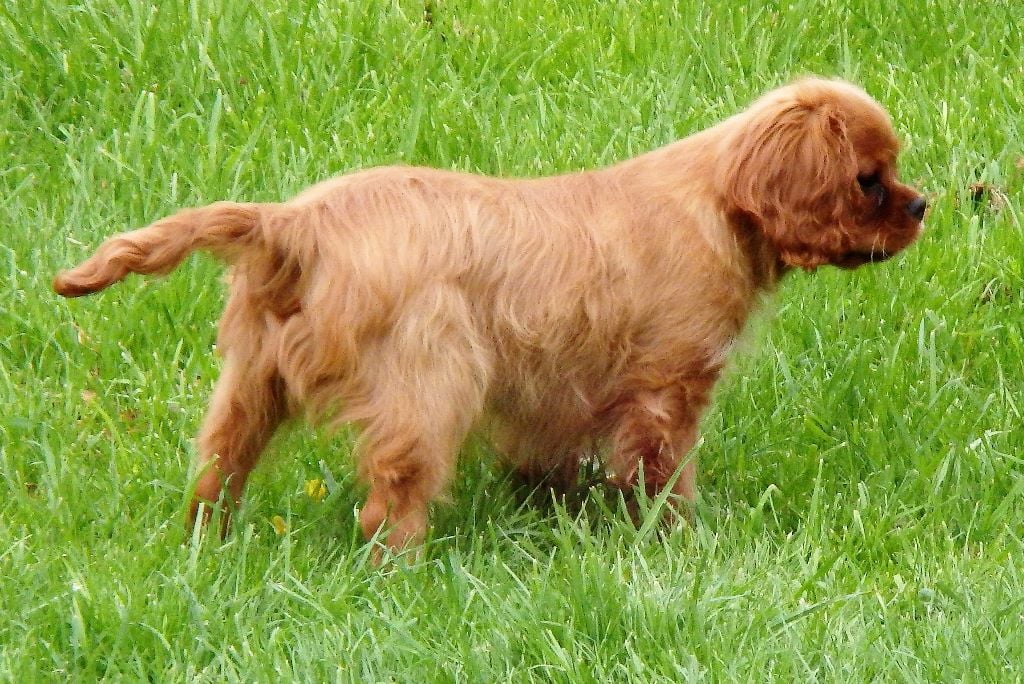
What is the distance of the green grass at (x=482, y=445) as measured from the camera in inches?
135

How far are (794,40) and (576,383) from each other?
320 cm

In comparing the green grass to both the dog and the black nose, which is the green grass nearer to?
the dog

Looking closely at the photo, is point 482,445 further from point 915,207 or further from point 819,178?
point 915,207

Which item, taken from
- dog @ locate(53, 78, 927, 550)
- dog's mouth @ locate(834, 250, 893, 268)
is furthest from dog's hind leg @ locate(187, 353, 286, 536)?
dog's mouth @ locate(834, 250, 893, 268)

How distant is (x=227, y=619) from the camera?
352cm

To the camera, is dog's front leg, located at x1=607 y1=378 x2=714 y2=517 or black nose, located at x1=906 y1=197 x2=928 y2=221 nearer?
dog's front leg, located at x1=607 y1=378 x2=714 y2=517

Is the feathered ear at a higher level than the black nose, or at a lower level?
higher

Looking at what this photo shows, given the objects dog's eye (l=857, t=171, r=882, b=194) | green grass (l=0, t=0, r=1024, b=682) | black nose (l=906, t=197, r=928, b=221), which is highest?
dog's eye (l=857, t=171, r=882, b=194)

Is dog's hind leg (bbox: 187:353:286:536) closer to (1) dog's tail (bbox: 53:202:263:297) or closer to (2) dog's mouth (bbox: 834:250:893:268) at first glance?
(1) dog's tail (bbox: 53:202:263:297)

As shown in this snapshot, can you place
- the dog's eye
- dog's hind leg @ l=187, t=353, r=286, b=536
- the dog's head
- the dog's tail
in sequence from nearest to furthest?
1. the dog's tail
2. dog's hind leg @ l=187, t=353, r=286, b=536
3. the dog's head
4. the dog's eye

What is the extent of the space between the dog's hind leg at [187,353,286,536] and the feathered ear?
51.8 inches

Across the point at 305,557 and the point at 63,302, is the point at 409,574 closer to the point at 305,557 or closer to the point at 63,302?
the point at 305,557

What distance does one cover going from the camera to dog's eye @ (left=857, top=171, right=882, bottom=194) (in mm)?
4312

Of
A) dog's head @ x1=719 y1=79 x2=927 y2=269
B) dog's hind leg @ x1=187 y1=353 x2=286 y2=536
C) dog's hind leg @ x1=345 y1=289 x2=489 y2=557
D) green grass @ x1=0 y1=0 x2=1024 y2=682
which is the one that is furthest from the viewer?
dog's head @ x1=719 y1=79 x2=927 y2=269
